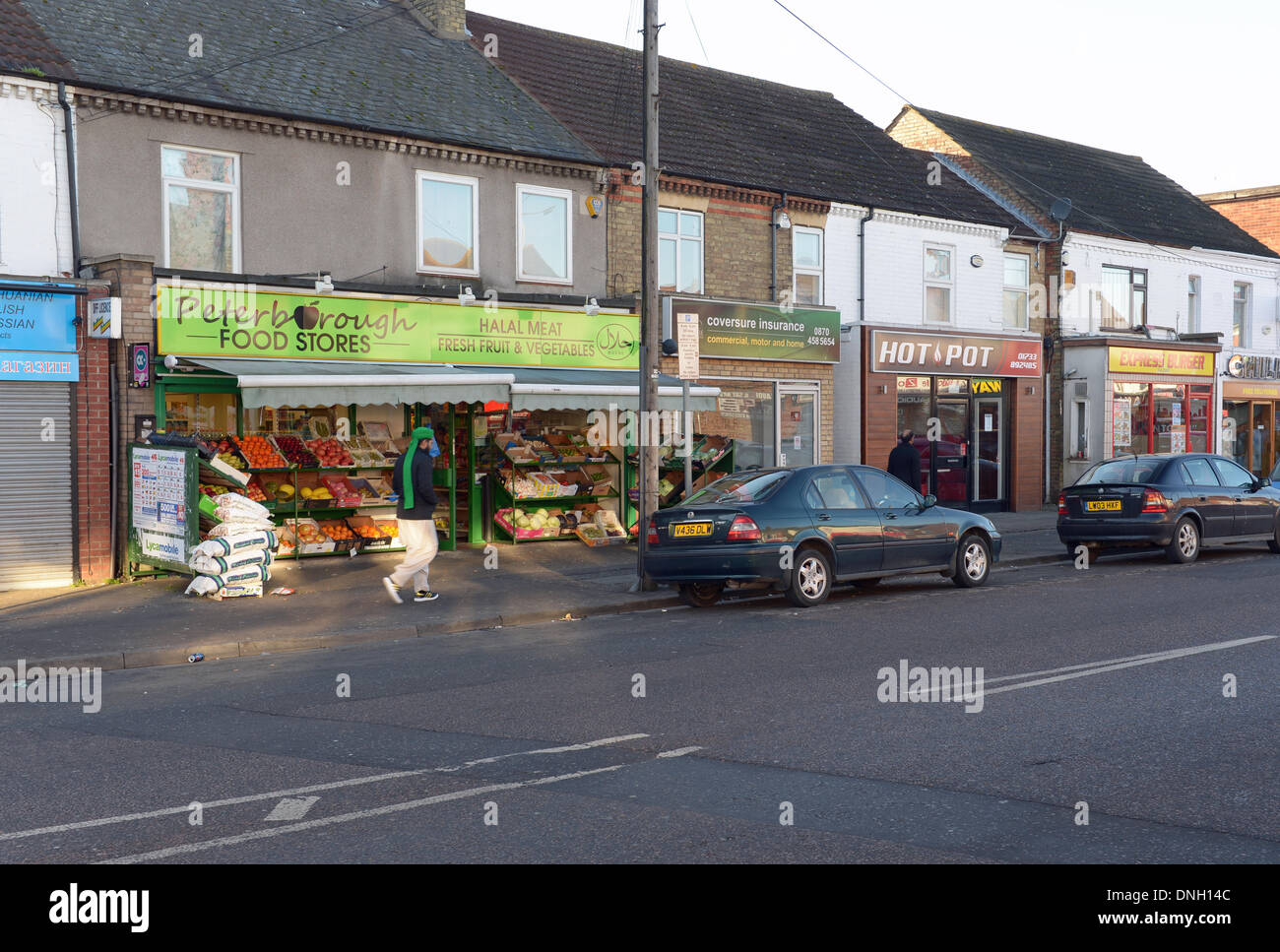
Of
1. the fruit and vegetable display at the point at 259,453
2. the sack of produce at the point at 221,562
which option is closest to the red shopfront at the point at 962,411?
the fruit and vegetable display at the point at 259,453

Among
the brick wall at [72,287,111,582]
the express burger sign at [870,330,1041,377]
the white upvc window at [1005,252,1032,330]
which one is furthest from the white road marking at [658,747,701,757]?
the white upvc window at [1005,252,1032,330]

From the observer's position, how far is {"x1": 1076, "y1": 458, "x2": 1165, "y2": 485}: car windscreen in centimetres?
1750

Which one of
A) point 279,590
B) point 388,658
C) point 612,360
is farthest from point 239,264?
point 388,658

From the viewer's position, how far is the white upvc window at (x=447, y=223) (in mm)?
17844

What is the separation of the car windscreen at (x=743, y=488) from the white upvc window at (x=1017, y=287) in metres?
14.9

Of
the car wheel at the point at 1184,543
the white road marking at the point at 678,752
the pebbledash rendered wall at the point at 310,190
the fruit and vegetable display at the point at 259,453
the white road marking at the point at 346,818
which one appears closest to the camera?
the white road marking at the point at 346,818

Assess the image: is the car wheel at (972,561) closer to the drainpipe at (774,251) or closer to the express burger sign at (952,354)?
the drainpipe at (774,251)

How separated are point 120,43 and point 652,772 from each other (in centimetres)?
1355

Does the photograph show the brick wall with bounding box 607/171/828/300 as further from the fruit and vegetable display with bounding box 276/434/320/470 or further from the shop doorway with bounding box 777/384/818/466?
the fruit and vegetable display with bounding box 276/434/320/470

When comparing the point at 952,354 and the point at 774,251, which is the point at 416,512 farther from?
the point at 952,354

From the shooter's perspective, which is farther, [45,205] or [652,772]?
[45,205]

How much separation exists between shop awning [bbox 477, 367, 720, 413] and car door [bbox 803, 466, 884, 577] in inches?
144
